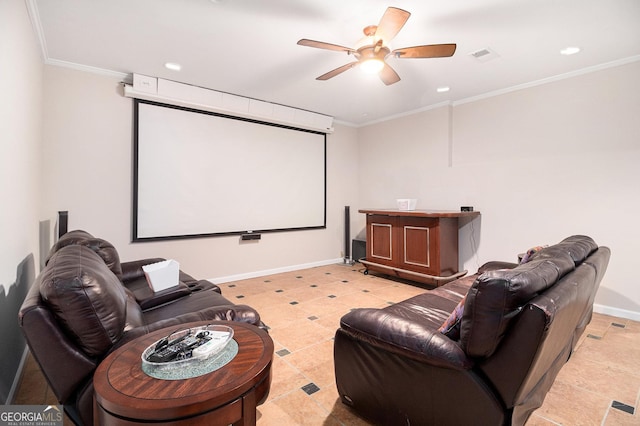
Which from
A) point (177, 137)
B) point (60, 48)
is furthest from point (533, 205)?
point (60, 48)

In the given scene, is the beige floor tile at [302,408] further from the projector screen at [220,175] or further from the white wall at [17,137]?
the projector screen at [220,175]

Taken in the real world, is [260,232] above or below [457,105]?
below

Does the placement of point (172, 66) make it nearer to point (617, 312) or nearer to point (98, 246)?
point (98, 246)

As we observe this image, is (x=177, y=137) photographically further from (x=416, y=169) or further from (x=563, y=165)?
(x=563, y=165)

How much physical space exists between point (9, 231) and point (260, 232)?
3259 mm

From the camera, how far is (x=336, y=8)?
2.50 metres

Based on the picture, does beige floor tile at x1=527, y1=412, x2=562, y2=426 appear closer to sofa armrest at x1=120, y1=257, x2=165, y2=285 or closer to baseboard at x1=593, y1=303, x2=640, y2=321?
baseboard at x1=593, y1=303, x2=640, y2=321

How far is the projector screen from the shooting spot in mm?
4016

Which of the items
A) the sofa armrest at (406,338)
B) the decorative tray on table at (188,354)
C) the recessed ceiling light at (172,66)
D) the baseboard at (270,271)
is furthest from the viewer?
the baseboard at (270,271)

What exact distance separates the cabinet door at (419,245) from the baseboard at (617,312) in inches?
69.7

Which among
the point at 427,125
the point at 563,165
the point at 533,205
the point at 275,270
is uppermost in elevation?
the point at 427,125

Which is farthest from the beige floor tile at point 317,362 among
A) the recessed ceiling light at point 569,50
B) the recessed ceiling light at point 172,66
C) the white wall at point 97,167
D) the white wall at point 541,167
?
the recessed ceiling light at point 569,50

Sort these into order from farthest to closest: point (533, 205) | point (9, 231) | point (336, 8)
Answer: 1. point (533, 205)
2. point (336, 8)
3. point (9, 231)

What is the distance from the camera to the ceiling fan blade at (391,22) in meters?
2.14
